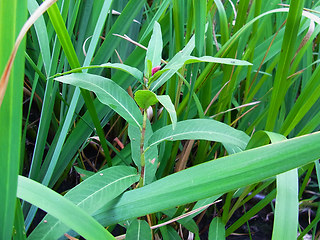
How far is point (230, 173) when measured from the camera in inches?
15.5

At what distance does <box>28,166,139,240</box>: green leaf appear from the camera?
0.43 meters

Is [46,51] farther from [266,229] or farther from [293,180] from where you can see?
[266,229]

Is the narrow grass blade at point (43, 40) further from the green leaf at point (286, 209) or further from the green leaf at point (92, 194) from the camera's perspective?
the green leaf at point (286, 209)

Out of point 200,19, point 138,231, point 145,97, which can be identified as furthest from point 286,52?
point 138,231

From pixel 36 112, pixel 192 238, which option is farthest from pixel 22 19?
pixel 36 112

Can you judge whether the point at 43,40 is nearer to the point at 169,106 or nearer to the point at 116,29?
the point at 116,29

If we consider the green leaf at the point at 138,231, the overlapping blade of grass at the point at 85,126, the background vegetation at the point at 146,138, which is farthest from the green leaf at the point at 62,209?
the overlapping blade of grass at the point at 85,126

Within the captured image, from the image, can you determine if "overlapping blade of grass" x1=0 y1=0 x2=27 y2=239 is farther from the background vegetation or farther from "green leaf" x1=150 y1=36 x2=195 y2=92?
"green leaf" x1=150 y1=36 x2=195 y2=92

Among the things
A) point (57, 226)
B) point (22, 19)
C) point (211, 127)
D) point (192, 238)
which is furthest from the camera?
point (192, 238)

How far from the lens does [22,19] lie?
0.31 metres

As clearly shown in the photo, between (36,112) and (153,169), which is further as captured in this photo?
(36,112)

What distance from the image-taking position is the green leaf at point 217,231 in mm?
646

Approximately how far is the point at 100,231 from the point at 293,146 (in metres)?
0.23

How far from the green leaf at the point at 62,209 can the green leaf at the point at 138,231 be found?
0.45ft
